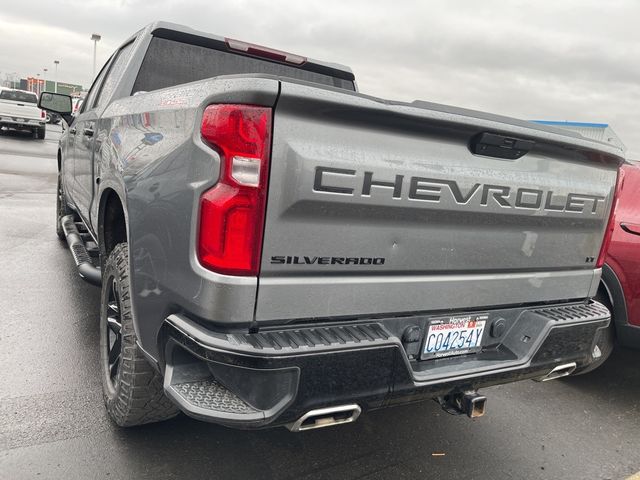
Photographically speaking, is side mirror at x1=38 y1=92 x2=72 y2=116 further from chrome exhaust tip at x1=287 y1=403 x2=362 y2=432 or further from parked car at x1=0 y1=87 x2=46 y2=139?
parked car at x1=0 y1=87 x2=46 y2=139

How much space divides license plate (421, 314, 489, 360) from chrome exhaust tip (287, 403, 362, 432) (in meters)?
0.49

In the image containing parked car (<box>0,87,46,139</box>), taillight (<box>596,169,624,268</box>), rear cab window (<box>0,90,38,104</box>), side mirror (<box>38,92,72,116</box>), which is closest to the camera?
taillight (<box>596,169,624,268</box>)

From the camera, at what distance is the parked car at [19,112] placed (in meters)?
20.3

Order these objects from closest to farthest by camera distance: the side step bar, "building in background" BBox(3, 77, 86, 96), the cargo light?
the side step bar
the cargo light
"building in background" BBox(3, 77, 86, 96)

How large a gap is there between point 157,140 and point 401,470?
196cm

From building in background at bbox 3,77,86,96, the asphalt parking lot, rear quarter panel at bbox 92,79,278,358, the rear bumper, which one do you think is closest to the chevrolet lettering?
rear quarter panel at bbox 92,79,278,358

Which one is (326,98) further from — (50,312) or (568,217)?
(50,312)

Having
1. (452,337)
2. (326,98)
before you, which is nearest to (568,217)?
(452,337)

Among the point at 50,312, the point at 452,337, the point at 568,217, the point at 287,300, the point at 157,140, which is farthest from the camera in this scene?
the point at 50,312

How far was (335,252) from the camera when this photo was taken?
1.96 m

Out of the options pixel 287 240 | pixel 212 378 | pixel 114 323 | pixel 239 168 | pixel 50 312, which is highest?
pixel 239 168

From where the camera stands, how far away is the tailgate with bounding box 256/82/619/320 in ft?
6.06

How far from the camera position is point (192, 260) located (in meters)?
1.86

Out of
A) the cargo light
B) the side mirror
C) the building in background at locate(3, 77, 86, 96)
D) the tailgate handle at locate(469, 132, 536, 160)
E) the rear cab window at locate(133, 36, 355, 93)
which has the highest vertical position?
the cargo light
